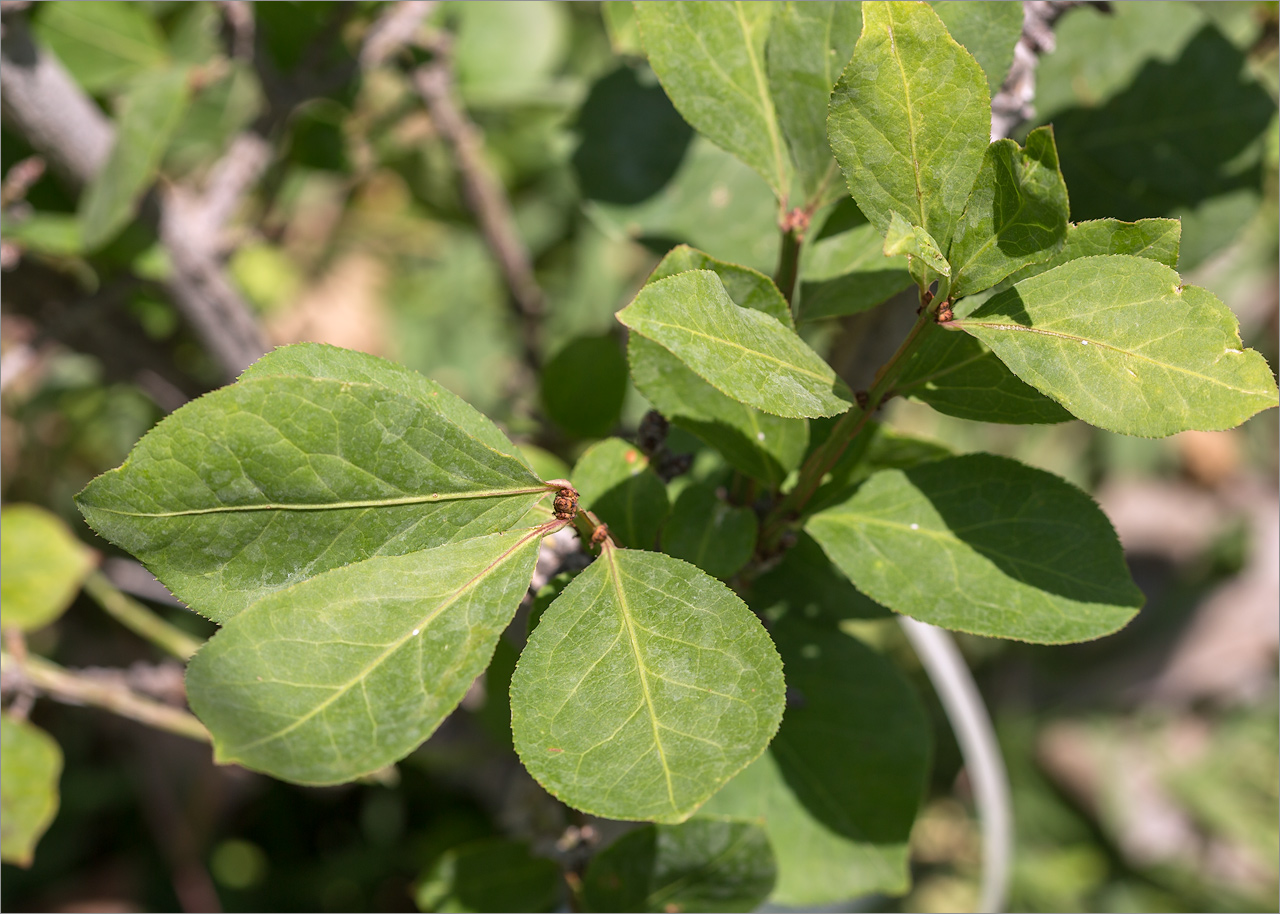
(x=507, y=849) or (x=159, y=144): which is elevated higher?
(x=159, y=144)

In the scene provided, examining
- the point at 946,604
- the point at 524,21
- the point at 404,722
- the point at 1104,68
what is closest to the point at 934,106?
the point at 946,604

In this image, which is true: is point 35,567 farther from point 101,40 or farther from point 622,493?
point 622,493

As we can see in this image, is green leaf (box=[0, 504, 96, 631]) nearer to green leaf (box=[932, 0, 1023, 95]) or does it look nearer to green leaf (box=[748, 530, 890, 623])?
green leaf (box=[748, 530, 890, 623])

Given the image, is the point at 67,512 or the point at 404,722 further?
the point at 67,512

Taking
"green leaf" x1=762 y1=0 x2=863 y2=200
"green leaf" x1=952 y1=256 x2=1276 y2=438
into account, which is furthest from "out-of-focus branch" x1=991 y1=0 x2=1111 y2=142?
"green leaf" x1=952 y1=256 x2=1276 y2=438

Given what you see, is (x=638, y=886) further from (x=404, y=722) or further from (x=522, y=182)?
(x=522, y=182)
